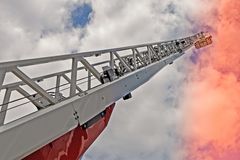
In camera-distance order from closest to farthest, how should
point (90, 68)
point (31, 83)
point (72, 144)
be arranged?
point (31, 83), point (72, 144), point (90, 68)

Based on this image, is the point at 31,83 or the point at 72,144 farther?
the point at 72,144

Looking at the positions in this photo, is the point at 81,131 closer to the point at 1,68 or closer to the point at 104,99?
the point at 104,99

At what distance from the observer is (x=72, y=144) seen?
303 inches

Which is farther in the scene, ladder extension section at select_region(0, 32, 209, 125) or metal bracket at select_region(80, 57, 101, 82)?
metal bracket at select_region(80, 57, 101, 82)

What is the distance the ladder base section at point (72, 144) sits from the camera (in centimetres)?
662

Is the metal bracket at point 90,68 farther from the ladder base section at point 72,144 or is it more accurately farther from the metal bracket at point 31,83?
the metal bracket at point 31,83

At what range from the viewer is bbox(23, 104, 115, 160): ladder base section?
261 inches

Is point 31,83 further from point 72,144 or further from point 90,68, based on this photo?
point 90,68

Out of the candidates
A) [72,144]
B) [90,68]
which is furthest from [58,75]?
[72,144]

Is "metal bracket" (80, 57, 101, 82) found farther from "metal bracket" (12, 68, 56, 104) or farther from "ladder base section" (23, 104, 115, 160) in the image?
"metal bracket" (12, 68, 56, 104)

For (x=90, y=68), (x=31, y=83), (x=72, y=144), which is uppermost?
(x=31, y=83)

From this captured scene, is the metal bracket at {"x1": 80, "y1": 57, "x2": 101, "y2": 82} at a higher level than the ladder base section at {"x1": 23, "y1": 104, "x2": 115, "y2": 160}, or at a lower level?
higher

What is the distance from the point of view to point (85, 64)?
9430 millimetres

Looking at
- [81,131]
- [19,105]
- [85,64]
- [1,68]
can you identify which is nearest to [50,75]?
[85,64]
